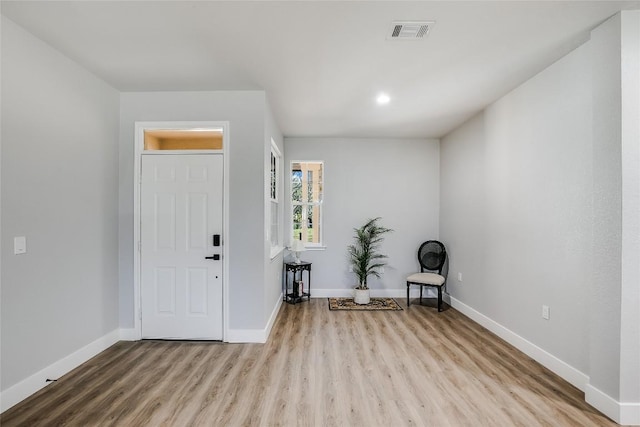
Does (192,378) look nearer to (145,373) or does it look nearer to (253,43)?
(145,373)

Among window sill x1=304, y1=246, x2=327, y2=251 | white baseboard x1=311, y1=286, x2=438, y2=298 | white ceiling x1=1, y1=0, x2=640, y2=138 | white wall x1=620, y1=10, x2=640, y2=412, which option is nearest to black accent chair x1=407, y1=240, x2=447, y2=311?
white baseboard x1=311, y1=286, x2=438, y2=298

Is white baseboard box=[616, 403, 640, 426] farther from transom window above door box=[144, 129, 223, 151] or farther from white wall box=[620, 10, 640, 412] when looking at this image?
transom window above door box=[144, 129, 223, 151]

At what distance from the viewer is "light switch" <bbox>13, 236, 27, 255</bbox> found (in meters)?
2.25

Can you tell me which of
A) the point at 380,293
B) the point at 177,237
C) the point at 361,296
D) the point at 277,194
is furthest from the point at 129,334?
the point at 380,293

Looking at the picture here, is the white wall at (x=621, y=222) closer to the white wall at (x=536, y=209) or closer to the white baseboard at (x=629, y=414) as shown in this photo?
the white baseboard at (x=629, y=414)

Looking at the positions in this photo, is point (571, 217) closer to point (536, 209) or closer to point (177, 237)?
point (536, 209)

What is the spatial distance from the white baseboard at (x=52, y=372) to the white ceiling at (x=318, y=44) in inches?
101

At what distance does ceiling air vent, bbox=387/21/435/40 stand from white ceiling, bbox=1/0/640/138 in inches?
2.0

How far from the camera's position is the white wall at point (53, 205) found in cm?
222

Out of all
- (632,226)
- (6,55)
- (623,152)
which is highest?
(6,55)

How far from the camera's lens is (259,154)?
3.36 m

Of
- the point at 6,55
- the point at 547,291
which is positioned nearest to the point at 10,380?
the point at 6,55

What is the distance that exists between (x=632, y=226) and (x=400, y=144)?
3585 mm

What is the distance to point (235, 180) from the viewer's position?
132 inches
